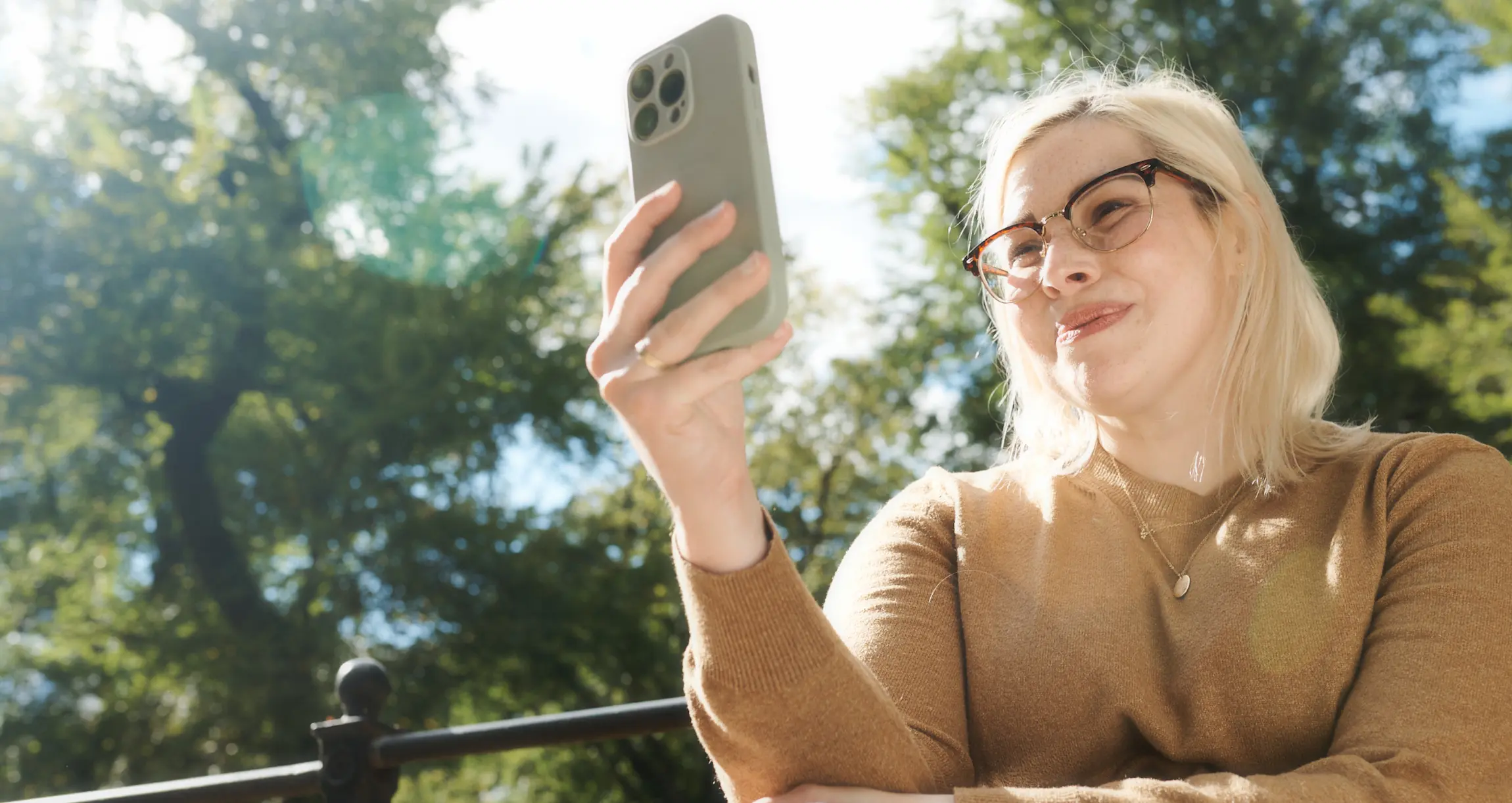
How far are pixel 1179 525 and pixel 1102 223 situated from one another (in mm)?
405

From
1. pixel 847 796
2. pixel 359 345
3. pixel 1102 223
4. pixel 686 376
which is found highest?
pixel 359 345

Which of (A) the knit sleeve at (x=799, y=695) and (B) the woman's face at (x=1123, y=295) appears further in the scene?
(B) the woman's face at (x=1123, y=295)

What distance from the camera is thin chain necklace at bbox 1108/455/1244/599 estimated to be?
142 cm

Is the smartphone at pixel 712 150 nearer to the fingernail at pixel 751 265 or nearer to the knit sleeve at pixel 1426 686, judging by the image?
the fingernail at pixel 751 265

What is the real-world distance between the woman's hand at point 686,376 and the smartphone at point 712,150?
0.02m

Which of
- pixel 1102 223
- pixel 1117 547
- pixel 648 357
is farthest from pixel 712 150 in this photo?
pixel 1117 547

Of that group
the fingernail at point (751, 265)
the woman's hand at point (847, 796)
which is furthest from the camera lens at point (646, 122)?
the woman's hand at point (847, 796)

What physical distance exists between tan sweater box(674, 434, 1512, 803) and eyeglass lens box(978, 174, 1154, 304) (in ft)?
0.94

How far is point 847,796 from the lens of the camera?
109cm

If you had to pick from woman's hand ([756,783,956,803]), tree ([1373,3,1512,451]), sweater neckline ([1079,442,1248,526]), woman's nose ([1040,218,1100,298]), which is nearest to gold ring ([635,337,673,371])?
woman's hand ([756,783,956,803])

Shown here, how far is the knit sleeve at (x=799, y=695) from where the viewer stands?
3.39 ft

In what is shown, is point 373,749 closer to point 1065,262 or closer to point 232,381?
point 1065,262

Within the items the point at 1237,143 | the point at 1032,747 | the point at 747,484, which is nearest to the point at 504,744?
the point at 1032,747

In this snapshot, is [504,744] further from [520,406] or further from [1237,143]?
[520,406]
